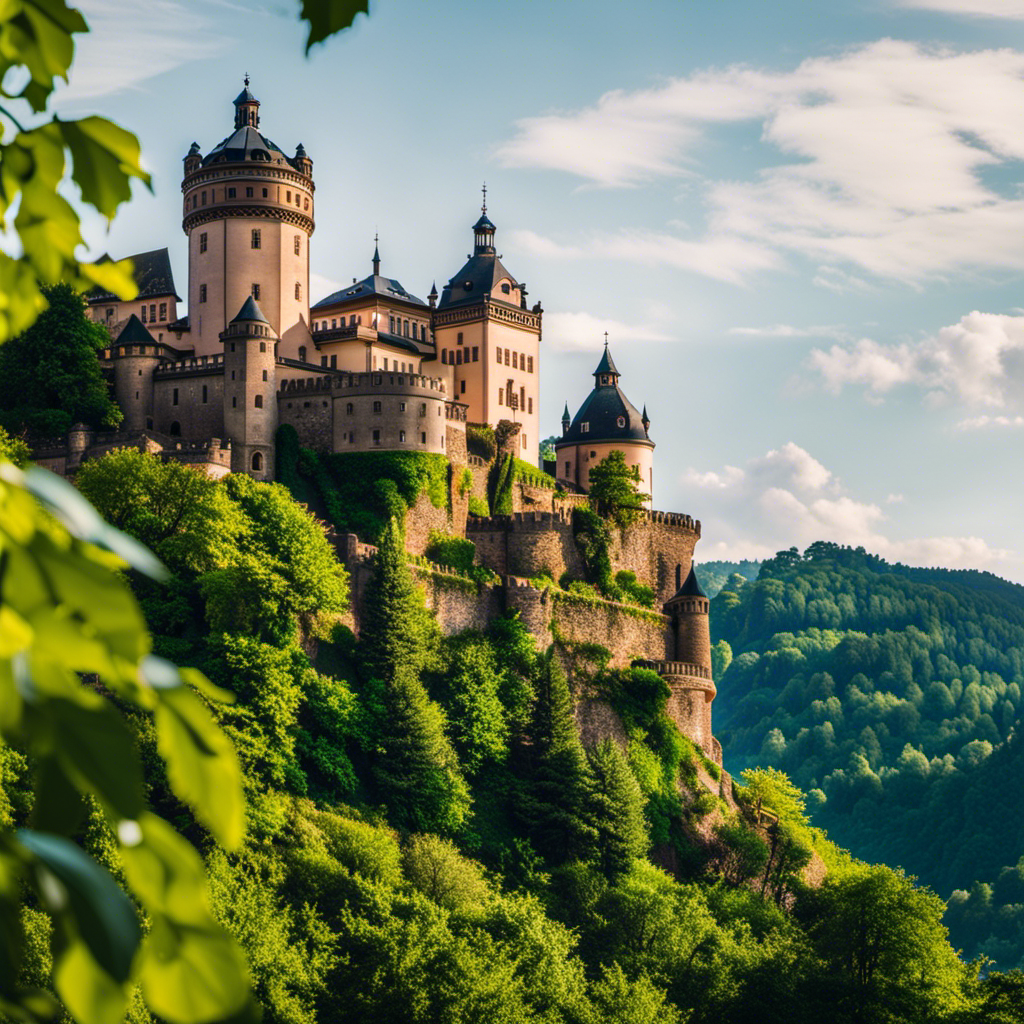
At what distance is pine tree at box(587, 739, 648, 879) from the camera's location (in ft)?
195

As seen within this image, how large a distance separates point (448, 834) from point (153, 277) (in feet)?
110

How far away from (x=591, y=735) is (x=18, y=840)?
63.6m

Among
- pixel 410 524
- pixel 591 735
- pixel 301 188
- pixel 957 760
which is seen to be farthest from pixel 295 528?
pixel 957 760

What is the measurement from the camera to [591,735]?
65.4 m

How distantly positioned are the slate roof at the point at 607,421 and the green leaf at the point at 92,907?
273ft

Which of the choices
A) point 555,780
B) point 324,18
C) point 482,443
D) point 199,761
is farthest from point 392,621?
point 199,761

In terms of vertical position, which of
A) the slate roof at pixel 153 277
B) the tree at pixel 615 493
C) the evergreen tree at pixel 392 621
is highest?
the slate roof at pixel 153 277

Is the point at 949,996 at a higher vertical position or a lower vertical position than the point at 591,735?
lower

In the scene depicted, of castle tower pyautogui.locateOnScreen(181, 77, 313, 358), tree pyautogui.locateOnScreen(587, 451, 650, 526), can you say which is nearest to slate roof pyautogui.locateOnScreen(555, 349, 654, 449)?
tree pyautogui.locateOnScreen(587, 451, 650, 526)

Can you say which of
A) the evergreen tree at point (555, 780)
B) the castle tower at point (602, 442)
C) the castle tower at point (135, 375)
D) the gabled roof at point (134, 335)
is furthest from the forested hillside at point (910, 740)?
the gabled roof at point (134, 335)

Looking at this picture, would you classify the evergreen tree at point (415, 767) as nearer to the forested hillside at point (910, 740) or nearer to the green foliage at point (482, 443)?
the green foliage at point (482, 443)

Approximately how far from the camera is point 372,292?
7556 centimetres

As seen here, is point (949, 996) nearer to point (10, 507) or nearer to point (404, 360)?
point (404, 360)

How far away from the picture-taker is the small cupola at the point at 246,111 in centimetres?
7269
